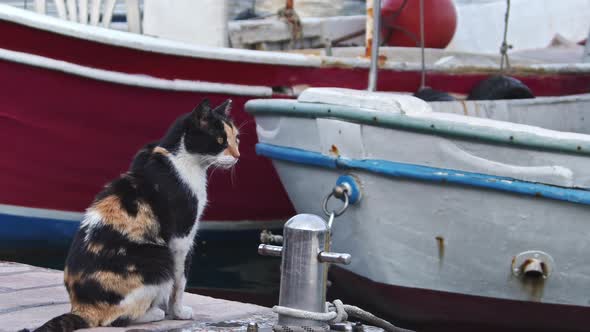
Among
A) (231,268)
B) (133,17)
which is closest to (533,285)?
(231,268)

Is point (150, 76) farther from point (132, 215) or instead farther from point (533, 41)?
point (533, 41)

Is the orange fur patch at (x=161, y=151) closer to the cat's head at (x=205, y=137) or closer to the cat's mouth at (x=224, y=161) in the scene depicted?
the cat's head at (x=205, y=137)

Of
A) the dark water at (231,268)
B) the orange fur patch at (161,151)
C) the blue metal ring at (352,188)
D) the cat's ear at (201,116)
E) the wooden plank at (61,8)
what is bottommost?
the dark water at (231,268)

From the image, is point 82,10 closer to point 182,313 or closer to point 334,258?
point 182,313

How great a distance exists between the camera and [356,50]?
23.4ft

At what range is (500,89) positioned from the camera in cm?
571

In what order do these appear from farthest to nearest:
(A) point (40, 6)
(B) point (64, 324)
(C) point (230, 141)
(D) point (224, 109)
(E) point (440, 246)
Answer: (A) point (40, 6) < (E) point (440, 246) < (D) point (224, 109) < (C) point (230, 141) < (B) point (64, 324)

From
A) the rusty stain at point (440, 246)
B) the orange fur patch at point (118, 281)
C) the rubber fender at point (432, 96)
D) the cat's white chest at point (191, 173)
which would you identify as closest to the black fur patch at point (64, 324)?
the orange fur patch at point (118, 281)

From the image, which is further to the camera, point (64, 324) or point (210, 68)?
point (210, 68)

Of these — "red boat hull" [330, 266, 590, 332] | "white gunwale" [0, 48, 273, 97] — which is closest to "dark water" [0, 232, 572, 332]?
"red boat hull" [330, 266, 590, 332]

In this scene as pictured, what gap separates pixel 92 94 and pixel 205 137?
243 centimetres

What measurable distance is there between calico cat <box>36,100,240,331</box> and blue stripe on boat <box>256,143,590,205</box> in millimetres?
981

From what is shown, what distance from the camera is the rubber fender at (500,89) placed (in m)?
5.61

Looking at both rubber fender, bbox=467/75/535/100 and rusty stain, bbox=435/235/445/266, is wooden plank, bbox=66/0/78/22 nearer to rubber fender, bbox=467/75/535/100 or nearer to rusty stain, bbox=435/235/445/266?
rubber fender, bbox=467/75/535/100
